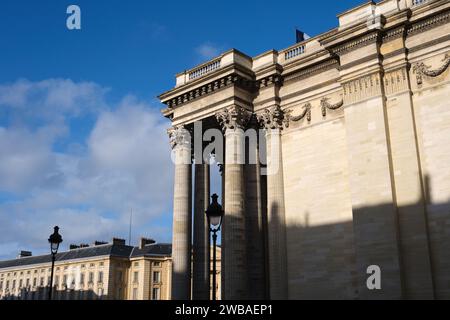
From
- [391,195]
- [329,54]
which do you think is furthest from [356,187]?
[329,54]

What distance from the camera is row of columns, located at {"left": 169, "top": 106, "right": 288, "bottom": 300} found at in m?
24.7

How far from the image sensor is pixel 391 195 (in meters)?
20.5

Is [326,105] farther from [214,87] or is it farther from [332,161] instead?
[214,87]

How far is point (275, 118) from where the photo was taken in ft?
86.5

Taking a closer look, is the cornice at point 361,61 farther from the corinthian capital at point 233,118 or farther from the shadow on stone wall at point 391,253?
the shadow on stone wall at point 391,253

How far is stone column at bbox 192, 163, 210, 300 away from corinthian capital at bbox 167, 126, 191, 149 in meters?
2.42

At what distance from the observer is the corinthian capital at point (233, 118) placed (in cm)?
2609

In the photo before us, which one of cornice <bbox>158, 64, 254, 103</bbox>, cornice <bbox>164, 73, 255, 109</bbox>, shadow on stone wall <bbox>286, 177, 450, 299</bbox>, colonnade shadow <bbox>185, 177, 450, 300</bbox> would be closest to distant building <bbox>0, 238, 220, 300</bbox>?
cornice <bbox>158, 64, 254, 103</bbox>

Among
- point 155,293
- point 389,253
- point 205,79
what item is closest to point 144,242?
point 155,293

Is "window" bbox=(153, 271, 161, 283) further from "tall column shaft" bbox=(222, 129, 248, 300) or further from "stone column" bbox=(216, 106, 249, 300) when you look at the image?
"tall column shaft" bbox=(222, 129, 248, 300)

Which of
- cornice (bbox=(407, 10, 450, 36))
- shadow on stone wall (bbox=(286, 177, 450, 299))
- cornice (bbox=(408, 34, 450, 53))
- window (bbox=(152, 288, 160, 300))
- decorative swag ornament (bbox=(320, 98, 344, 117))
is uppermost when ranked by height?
cornice (bbox=(407, 10, 450, 36))

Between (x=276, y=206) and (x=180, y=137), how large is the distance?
Answer: 276 inches

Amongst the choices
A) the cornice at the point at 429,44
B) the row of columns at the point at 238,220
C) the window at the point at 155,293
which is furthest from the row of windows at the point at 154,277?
the cornice at the point at 429,44
